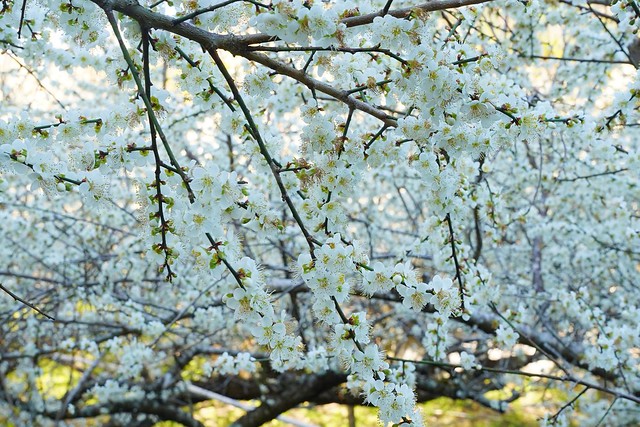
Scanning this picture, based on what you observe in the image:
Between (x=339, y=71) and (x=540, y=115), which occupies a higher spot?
(x=339, y=71)

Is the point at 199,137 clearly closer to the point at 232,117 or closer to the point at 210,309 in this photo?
the point at 210,309

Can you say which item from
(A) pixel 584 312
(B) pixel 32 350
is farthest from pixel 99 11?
(B) pixel 32 350

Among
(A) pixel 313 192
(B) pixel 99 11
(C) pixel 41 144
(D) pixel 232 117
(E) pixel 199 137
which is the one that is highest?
(E) pixel 199 137

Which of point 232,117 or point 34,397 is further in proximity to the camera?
point 34,397

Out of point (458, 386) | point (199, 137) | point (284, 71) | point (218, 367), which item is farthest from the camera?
point (199, 137)

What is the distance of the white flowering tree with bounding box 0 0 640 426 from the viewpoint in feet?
5.66

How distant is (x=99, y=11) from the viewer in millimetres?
1999

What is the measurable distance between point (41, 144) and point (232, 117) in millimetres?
639

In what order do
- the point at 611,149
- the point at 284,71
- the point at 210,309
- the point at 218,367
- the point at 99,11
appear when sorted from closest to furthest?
the point at 284,71, the point at 99,11, the point at 611,149, the point at 218,367, the point at 210,309

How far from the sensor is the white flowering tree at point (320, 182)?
173cm

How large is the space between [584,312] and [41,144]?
10.5 ft

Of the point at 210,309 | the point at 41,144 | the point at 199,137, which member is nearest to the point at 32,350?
the point at 210,309

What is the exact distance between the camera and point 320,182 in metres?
1.96

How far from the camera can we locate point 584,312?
3781mm
